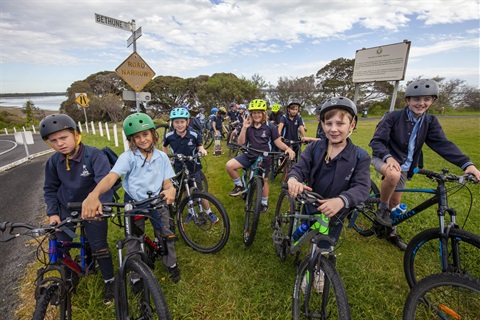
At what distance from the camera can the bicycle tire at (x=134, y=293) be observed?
199cm

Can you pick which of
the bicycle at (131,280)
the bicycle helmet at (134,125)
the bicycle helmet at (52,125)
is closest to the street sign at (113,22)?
the bicycle helmet at (52,125)

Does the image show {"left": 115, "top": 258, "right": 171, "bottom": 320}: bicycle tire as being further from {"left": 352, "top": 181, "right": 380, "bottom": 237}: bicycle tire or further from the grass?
{"left": 352, "top": 181, "right": 380, "bottom": 237}: bicycle tire

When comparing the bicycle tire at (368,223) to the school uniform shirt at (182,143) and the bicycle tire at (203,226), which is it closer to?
the bicycle tire at (203,226)

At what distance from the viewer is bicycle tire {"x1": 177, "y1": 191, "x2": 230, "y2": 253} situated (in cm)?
348

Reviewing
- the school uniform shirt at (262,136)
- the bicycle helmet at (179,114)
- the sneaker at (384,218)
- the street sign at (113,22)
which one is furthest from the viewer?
the street sign at (113,22)

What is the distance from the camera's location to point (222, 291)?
3.01 meters

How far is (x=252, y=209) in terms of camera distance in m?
3.94

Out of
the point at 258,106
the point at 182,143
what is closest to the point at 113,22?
the point at 182,143

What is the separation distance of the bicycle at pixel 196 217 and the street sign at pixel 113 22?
5217 millimetres

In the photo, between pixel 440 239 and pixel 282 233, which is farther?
pixel 282 233

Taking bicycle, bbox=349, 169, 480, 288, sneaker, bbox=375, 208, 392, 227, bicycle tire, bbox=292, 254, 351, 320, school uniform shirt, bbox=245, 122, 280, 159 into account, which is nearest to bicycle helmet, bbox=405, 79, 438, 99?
bicycle, bbox=349, 169, 480, 288

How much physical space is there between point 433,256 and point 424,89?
255cm

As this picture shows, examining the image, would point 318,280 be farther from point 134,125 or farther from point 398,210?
point 134,125

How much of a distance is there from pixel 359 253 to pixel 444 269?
4.64 feet
